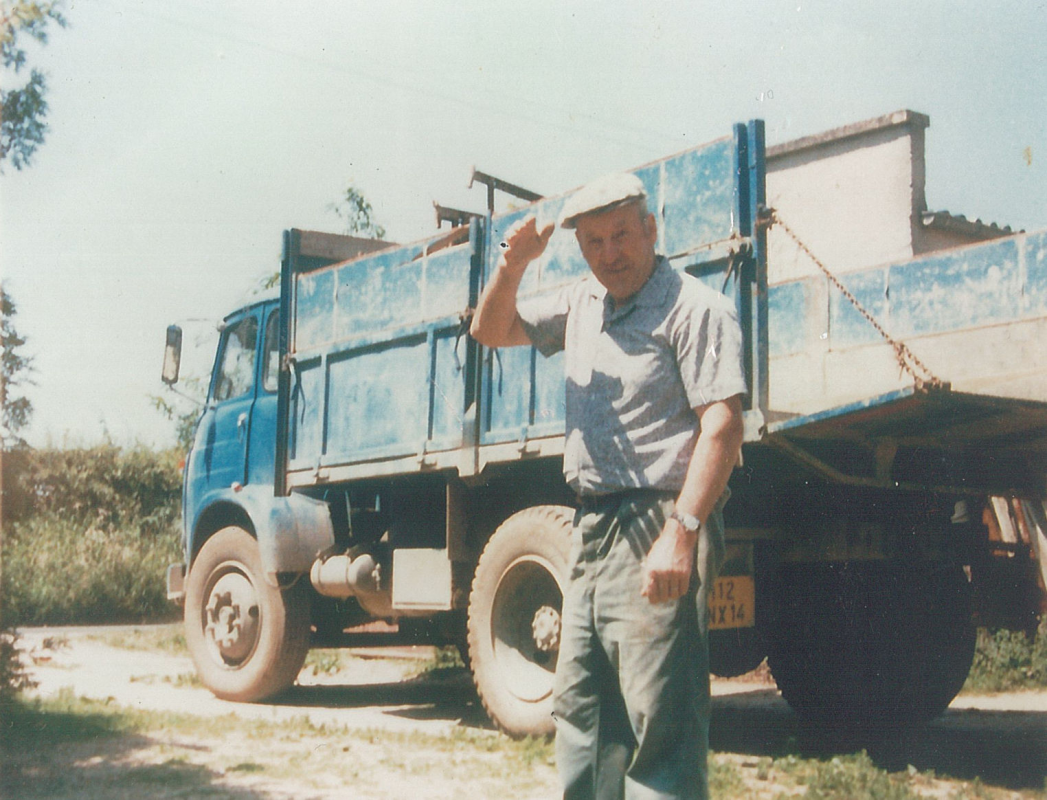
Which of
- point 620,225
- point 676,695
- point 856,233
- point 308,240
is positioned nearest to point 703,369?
point 620,225

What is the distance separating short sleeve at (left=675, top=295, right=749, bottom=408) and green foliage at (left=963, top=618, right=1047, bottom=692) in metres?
6.70

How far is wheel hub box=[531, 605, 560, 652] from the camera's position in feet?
18.6

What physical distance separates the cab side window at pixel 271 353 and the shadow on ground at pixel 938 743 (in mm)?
3756

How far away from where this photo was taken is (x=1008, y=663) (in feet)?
28.5

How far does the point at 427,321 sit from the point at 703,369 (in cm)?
393

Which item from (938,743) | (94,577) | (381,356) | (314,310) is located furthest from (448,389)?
(94,577)

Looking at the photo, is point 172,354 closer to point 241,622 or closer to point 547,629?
point 241,622

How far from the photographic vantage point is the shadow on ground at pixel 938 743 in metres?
5.28

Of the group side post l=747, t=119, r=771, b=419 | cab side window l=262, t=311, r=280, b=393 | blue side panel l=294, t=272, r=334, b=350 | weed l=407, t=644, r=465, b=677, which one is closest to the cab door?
cab side window l=262, t=311, r=280, b=393

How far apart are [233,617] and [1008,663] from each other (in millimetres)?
5708

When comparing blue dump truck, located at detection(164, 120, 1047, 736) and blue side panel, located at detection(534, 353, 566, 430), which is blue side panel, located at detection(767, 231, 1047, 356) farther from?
blue side panel, located at detection(534, 353, 566, 430)

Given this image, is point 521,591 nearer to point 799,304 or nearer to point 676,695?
point 799,304

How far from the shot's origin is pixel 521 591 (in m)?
5.98

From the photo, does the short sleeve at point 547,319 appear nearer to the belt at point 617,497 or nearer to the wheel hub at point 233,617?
the belt at point 617,497
